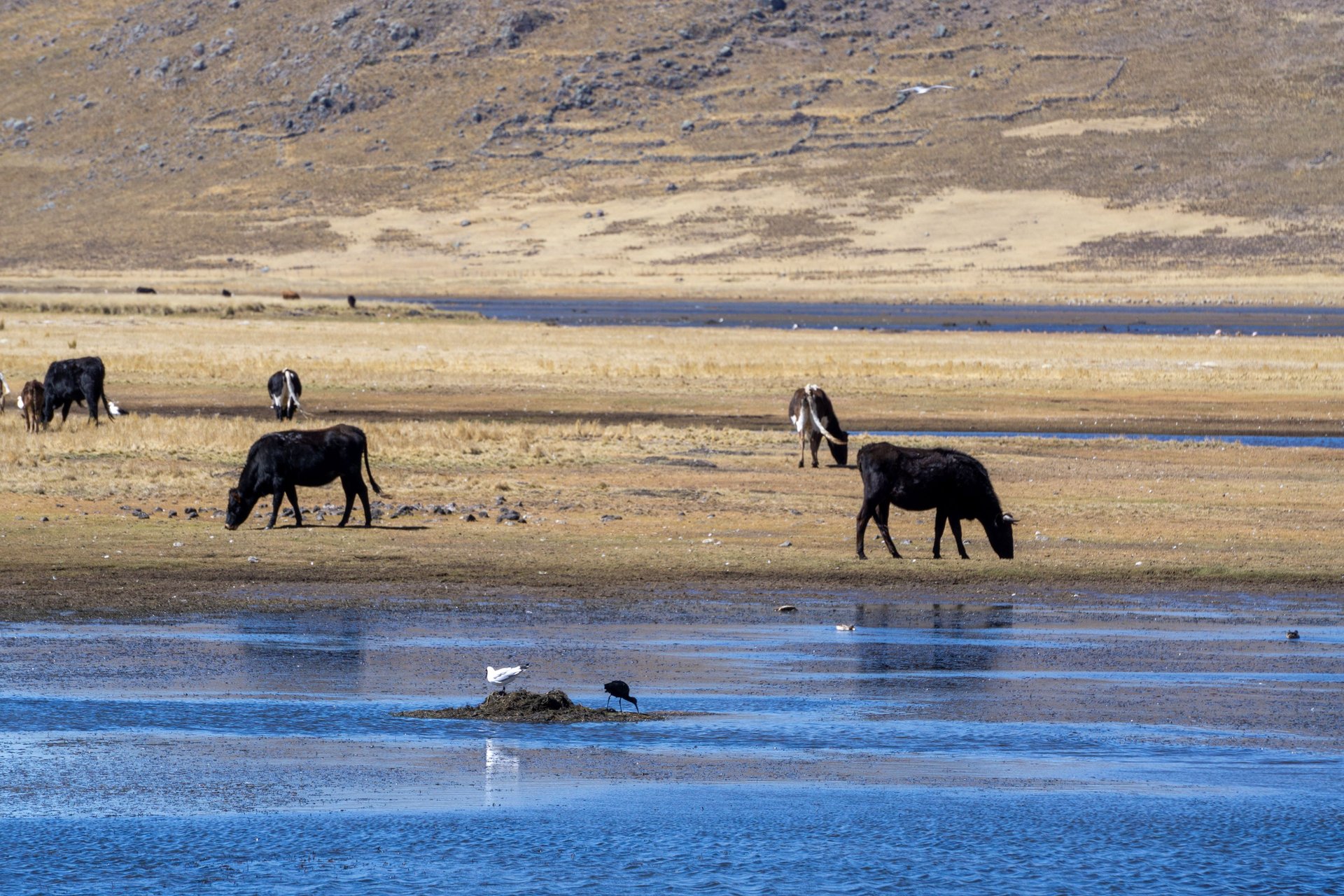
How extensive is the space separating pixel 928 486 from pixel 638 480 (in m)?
8.66

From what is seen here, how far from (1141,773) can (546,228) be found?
15937cm

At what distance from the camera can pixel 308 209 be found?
184 m

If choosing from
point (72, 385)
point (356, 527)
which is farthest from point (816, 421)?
point (72, 385)

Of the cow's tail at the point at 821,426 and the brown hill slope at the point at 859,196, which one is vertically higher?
the brown hill slope at the point at 859,196

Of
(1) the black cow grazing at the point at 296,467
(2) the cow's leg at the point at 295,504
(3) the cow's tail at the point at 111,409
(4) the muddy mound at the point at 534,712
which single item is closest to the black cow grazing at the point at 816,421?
(1) the black cow grazing at the point at 296,467

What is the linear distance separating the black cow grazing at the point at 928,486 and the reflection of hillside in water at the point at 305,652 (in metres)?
5.83

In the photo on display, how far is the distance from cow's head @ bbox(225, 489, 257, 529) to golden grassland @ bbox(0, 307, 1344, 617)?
47 cm

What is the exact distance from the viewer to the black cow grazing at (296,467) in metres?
22.1

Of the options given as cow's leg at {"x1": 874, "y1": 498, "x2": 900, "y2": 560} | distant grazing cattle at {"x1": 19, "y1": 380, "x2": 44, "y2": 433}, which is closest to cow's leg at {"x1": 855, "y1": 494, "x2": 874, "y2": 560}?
cow's leg at {"x1": 874, "y1": 498, "x2": 900, "y2": 560}

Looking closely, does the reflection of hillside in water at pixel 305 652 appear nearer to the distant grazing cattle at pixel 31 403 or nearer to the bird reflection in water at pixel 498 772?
the bird reflection in water at pixel 498 772

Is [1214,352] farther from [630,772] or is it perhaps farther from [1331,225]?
[1331,225]

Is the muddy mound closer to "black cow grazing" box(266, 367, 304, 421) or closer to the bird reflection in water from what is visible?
the bird reflection in water

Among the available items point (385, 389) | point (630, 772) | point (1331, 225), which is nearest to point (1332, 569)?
point (630, 772)

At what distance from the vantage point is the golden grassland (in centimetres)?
1991
